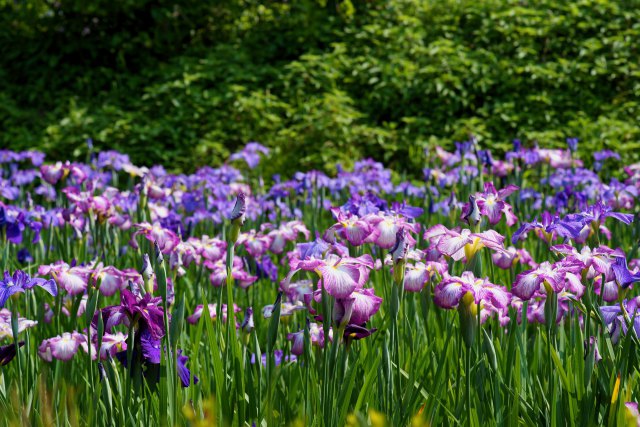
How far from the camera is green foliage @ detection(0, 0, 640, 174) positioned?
7.29m

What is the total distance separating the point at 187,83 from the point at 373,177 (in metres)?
3.45

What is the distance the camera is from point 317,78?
7910 millimetres

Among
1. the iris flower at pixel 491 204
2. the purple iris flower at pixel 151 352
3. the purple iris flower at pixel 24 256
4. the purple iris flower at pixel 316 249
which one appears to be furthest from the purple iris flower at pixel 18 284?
the purple iris flower at pixel 24 256

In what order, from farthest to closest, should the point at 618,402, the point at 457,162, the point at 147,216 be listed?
the point at 457,162 < the point at 147,216 < the point at 618,402

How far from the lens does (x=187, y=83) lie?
7840mm

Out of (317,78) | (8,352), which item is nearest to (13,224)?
(8,352)

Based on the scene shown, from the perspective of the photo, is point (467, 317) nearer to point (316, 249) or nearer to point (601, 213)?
point (316, 249)

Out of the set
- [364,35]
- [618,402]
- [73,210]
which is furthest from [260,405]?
[364,35]

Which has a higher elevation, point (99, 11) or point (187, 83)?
point (99, 11)

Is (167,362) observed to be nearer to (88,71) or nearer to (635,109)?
(635,109)

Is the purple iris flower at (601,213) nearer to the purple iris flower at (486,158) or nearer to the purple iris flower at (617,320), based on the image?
the purple iris flower at (617,320)

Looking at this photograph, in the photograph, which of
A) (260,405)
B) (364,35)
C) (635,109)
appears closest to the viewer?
(260,405)

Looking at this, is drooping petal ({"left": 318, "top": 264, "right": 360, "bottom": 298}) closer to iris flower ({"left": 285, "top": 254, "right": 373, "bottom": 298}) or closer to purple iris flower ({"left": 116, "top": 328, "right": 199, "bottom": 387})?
iris flower ({"left": 285, "top": 254, "right": 373, "bottom": 298})

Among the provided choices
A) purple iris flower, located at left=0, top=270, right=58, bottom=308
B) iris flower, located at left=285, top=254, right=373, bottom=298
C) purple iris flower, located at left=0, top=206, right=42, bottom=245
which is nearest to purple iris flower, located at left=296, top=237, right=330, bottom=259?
iris flower, located at left=285, top=254, right=373, bottom=298
